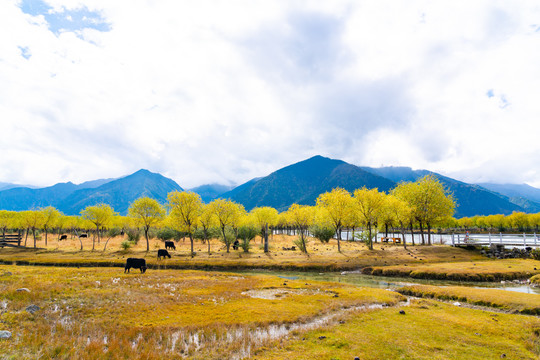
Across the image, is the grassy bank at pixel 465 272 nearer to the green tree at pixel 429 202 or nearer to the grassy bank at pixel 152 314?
the grassy bank at pixel 152 314

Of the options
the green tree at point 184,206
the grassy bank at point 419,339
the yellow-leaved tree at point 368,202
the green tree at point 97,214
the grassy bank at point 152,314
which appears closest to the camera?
the grassy bank at point 419,339

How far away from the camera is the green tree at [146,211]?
5931 centimetres

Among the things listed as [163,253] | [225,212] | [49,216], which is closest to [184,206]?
[225,212]

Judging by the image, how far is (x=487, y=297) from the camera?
72.0ft

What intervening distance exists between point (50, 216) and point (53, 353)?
79861 millimetres

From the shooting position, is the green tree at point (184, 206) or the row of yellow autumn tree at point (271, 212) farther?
the row of yellow autumn tree at point (271, 212)

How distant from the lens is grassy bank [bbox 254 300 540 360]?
11805mm

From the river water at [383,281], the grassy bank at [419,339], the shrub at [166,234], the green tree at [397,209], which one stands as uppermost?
the green tree at [397,209]

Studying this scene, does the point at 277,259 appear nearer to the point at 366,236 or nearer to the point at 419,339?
the point at 366,236

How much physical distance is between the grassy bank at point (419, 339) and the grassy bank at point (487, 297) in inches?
125

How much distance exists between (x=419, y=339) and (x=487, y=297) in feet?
45.8

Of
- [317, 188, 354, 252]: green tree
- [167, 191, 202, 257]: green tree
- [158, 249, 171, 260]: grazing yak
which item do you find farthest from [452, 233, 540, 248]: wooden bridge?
[158, 249, 171, 260]: grazing yak

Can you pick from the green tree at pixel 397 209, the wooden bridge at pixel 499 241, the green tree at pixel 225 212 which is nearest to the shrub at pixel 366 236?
the green tree at pixel 397 209

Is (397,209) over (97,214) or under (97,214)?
under
